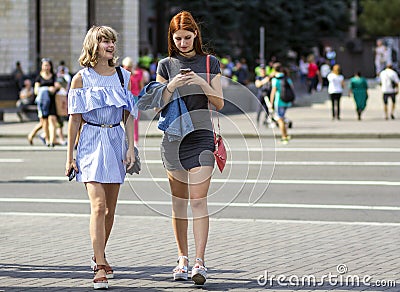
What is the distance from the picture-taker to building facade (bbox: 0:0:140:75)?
137 ft

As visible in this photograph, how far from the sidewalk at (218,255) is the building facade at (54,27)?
3076cm

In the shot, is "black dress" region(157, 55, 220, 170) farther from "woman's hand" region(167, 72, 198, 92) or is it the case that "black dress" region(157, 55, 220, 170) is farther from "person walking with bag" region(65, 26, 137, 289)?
"person walking with bag" region(65, 26, 137, 289)

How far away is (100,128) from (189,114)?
2.22 ft

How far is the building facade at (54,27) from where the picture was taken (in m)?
41.6

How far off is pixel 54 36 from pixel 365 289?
3935 centimetres

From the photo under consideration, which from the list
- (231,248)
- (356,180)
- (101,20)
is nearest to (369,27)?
(101,20)

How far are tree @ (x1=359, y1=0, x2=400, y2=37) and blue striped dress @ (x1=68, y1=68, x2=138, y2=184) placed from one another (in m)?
80.7

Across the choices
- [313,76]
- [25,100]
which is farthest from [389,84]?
[313,76]

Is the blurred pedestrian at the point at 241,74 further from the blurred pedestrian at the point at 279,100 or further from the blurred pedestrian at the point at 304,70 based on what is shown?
the blurred pedestrian at the point at 279,100

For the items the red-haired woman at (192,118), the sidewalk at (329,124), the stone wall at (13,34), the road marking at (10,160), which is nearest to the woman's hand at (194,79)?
the red-haired woman at (192,118)

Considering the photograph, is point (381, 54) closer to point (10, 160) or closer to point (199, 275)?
point (10, 160)

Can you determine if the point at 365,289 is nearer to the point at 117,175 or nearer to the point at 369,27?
the point at 117,175

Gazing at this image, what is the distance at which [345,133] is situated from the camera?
25.7 m

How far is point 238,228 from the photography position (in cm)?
1089
